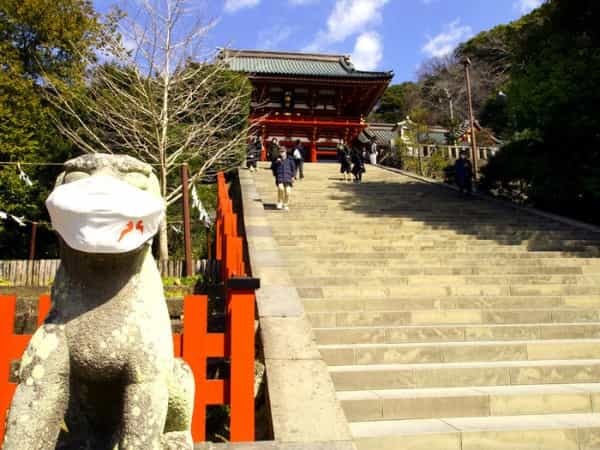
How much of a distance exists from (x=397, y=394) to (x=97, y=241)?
8.53 feet

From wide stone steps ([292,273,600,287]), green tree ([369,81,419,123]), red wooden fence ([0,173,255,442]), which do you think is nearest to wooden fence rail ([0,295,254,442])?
red wooden fence ([0,173,255,442])

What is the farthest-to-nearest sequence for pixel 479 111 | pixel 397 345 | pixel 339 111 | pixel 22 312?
pixel 479 111, pixel 339 111, pixel 22 312, pixel 397 345

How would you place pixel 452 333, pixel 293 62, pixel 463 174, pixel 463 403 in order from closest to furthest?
1. pixel 463 403
2. pixel 452 333
3. pixel 463 174
4. pixel 293 62

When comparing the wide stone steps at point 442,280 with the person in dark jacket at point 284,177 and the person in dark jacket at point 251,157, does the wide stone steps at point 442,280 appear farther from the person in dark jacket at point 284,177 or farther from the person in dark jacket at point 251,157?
the person in dark jacket at point 251,157

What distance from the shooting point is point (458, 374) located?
3672 millimetres

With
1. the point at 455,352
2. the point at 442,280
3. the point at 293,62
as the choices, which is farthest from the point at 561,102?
the point at 293,62

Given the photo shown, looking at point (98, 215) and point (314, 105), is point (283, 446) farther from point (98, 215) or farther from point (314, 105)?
point (314, 105)

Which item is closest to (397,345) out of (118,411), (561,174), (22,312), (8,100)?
(118,411)

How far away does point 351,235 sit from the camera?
8.02m

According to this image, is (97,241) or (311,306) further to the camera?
(311,306)

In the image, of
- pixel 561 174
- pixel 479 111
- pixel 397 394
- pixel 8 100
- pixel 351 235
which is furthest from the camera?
pixel 479 111

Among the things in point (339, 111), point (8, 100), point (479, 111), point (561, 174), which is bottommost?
point (561, 174)

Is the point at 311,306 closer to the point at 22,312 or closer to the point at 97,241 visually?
the point at 97,241

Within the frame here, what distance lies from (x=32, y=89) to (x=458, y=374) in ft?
37.7
